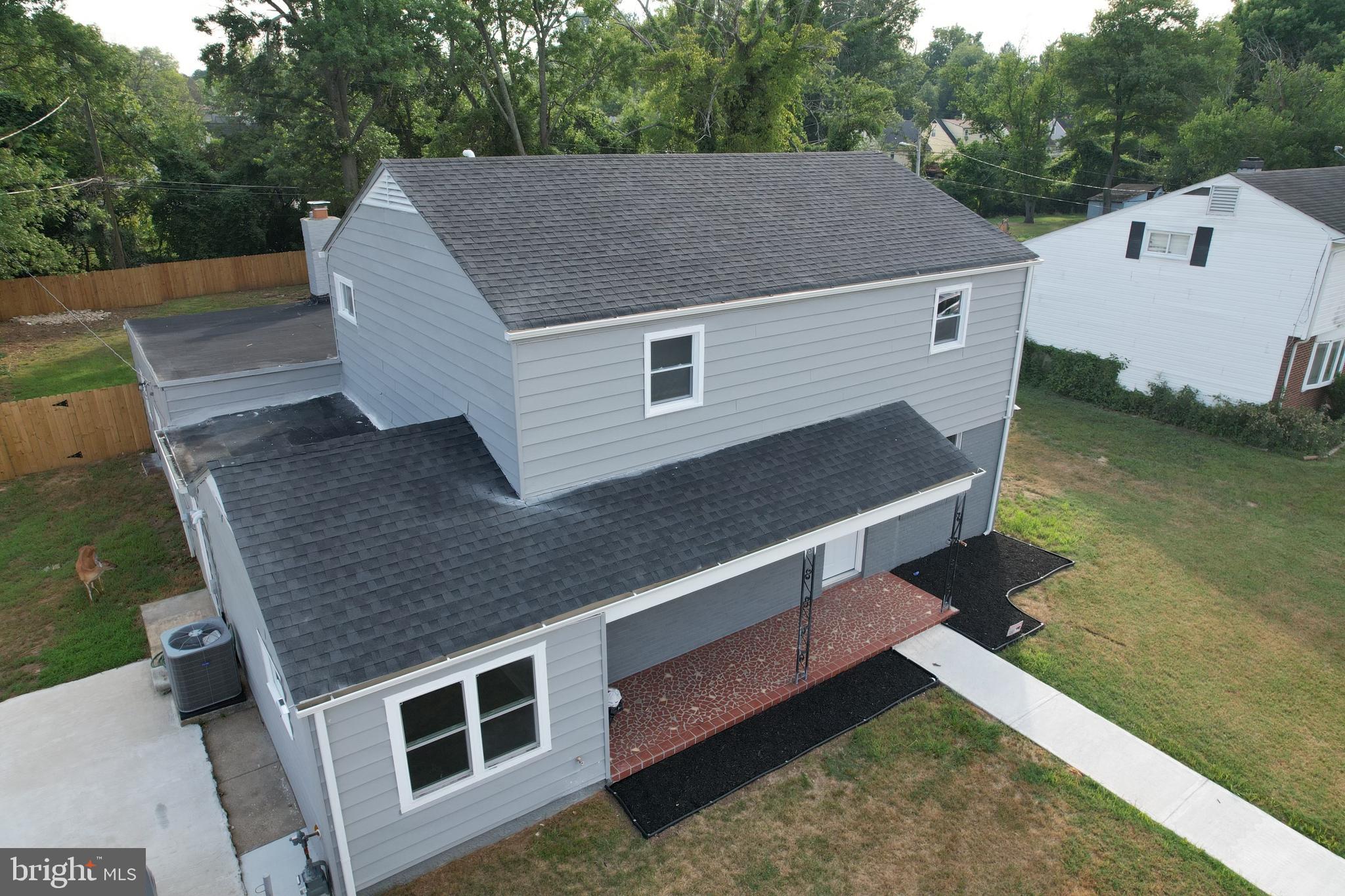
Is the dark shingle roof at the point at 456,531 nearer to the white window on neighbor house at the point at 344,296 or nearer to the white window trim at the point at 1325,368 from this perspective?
the white window on neighbor house at the point at 344,296

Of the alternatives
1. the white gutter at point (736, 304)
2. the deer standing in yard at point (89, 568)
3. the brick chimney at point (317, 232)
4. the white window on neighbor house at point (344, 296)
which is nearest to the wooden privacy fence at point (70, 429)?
the brick chimney at point (317, 232)

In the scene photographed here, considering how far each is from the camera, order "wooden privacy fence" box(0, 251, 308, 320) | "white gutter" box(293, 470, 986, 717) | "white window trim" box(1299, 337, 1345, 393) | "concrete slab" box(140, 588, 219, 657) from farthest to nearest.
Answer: "wooden privacy fence" box(0, 251, 308, 320) < "white window trim" box(1299, 337, 1345, 393) < "concrete slab" box(140, 588, 219, 657) < "white gutter" box(293, 470, 986, 717)

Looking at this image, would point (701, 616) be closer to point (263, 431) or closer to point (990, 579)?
point (990, 579)

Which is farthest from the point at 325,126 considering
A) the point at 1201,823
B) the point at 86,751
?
the point at 1201,823

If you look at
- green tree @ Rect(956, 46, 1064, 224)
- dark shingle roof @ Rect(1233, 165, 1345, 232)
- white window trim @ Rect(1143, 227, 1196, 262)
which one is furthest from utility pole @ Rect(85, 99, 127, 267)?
green tree @ Rect(956, 46, 1064, 224)

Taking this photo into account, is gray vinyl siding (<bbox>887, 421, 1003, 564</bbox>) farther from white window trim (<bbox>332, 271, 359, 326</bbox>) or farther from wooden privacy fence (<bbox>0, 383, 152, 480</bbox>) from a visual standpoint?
wooden privacy fence (<bbox>0, 383, 152, 480</bbox>)

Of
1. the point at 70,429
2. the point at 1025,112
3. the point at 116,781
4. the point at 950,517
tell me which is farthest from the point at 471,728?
the point at 1025,112

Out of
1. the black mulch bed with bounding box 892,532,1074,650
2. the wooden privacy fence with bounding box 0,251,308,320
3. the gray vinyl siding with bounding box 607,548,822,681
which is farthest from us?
the wooden privacy fence with bounding box 0,251,308,320
